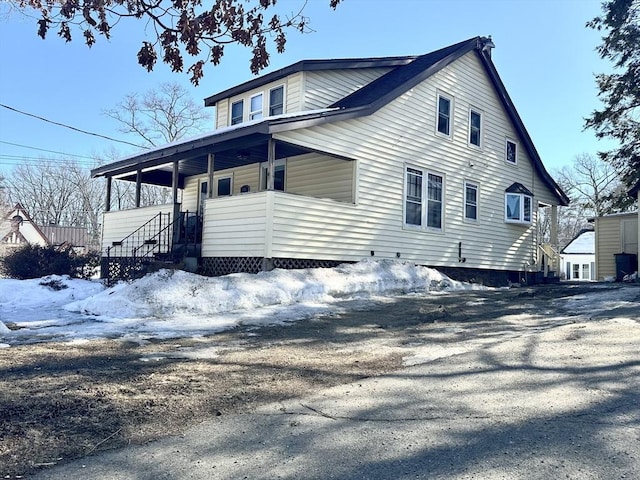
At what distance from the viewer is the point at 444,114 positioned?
1652 centimetres

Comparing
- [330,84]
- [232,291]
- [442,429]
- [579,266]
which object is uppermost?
[330,84]

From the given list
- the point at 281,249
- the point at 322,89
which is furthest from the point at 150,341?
the point at 322,89

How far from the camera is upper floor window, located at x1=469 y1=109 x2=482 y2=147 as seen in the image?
17422 mm

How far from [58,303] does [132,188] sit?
43621 mm

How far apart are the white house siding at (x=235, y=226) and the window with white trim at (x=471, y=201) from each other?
8.10 meters

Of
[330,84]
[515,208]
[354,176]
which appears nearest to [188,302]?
[354,176]

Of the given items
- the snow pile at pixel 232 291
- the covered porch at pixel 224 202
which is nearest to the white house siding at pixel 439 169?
the covered porch at pixel 224 202

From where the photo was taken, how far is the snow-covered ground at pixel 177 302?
7.62 metres

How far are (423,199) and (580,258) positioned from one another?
32854 millimetres

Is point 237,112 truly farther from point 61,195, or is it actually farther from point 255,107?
point 61,195

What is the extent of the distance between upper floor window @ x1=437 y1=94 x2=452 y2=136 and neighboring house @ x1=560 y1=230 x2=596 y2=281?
97.5ft

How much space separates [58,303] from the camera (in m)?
10.8

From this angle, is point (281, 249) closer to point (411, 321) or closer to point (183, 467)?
point (411, 321)

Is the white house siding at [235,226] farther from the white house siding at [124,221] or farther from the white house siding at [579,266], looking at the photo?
the white house siding at [579,266]
